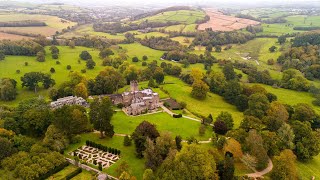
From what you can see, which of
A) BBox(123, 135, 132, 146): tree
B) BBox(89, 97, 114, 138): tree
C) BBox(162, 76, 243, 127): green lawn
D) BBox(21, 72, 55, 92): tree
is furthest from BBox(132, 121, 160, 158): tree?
BBox(21, 72, 55, 92): tree

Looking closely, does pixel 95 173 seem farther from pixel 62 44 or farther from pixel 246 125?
pixel 62 44

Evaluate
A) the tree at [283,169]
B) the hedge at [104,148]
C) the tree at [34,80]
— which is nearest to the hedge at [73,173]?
the hedge at [104,148]

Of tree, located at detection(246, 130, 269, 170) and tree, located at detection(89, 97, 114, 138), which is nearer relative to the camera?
tree, located at detection(246, 130, 269, 170)

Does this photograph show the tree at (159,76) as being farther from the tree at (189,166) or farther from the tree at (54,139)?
the tree at (189,166)

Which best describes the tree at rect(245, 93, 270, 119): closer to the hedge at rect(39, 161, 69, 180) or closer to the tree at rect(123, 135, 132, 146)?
the tree at rect(123, 135, 132, 146)

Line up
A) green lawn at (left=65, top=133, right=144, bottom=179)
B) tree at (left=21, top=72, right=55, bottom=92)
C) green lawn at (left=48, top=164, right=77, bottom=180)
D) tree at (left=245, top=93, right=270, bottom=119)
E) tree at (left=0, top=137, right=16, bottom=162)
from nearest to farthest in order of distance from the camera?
green lawn at (left=48, top=164, right=77, bottom=180) → tree at (left=0, top=137, right=16, bottom=162) → green lawn at (left=65, top=133, right=144, bottom=179) → tree at (left=245, top=93, right=270, bottom=119) → tree at (left=21, top=72, right=55, bottom=92)

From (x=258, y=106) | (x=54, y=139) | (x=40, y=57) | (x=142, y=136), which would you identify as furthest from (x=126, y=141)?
(x=40, y=57)
